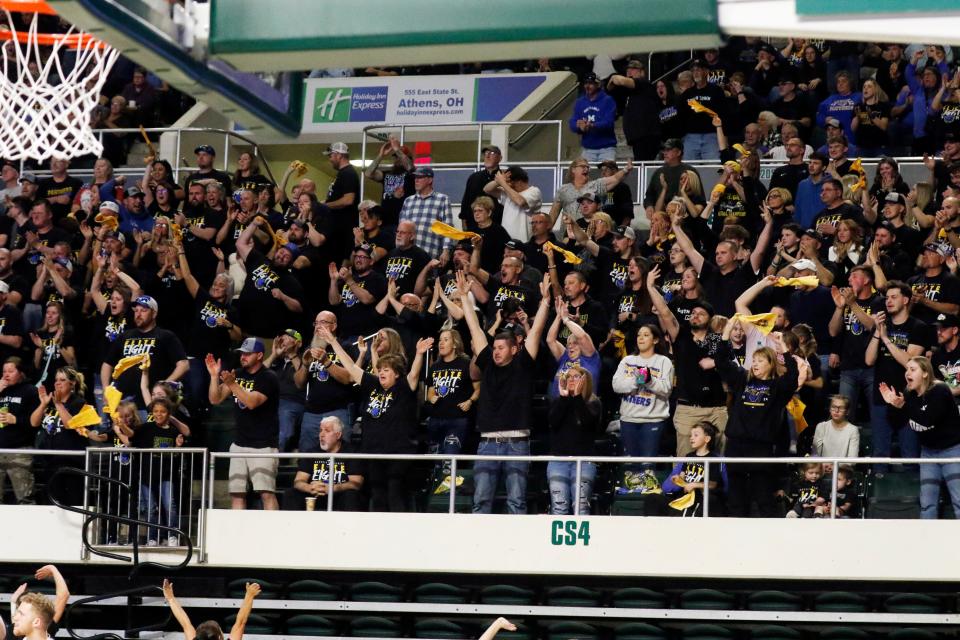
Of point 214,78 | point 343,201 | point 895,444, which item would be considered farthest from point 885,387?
point 214,78

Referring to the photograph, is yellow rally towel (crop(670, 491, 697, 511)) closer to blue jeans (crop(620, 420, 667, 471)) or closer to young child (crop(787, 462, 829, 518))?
blue jeans (crop(620, 420, 667, 471))

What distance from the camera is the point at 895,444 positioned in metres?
12.0

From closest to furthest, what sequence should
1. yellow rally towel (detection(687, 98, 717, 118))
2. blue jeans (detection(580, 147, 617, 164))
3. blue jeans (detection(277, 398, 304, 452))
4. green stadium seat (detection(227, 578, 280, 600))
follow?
green stadium seat (detection(227, 578, 280, 600))
blue jeans (detection(277, 398, 304, 452))
yellow rally towel (detection(687, 98, 717, 118))
blue jeans (detection(580, 147, 617, 164))

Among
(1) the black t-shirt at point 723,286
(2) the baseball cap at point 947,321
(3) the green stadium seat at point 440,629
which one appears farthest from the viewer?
(1) the black t-shirt at point 723,286

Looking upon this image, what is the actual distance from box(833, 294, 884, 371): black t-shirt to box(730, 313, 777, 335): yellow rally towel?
0.74m

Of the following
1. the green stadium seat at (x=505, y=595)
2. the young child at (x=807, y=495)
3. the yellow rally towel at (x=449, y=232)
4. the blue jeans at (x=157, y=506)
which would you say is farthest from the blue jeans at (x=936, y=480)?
the blue jeans at (x=157, y=506)

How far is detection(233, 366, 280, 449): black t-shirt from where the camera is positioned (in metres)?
12.4

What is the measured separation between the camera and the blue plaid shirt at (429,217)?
1464 centimetres

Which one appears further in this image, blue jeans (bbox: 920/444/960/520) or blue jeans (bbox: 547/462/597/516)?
blue jeans (bbox: 547/462/597/516)

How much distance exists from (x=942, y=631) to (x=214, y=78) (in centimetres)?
811

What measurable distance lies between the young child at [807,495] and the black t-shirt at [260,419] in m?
4.19

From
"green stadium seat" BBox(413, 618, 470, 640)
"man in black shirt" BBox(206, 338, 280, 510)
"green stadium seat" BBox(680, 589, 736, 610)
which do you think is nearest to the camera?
"green stadium seat" BBox(680, 589, 736, 610)

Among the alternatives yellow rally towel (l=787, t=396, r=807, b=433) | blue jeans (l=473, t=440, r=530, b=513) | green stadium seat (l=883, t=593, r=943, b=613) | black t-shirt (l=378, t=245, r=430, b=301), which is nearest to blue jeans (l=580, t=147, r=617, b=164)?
black t-shirt (l=378, t=245, r=430, b=301)

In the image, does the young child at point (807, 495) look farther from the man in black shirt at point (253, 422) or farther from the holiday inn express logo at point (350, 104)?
the holiday inn express logo at point (350, 104)
